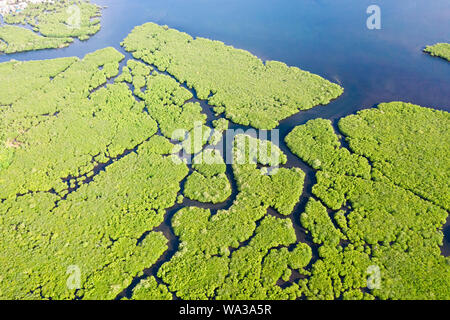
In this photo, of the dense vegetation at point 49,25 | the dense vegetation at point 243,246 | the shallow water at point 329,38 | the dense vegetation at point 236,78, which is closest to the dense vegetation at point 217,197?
the dense vegetation at point 243,246

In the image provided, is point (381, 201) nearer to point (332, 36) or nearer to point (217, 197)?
point (217, 197)

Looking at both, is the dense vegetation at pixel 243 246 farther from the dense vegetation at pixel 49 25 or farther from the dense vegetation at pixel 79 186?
the dense vegetation at pixel 49 25

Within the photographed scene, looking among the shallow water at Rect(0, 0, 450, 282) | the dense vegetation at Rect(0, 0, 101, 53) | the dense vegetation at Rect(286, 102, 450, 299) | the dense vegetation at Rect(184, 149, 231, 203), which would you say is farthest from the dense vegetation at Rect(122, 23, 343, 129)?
the dense vegetation at Rect(0, 0, 101, 53)

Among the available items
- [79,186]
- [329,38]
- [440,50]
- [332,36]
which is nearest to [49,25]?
[79,186]

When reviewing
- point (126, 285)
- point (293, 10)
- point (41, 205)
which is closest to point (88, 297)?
point (126, 285)

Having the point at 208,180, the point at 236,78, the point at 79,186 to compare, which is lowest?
the point at 79,186

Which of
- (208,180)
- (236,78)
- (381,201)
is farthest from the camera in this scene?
(236,78)

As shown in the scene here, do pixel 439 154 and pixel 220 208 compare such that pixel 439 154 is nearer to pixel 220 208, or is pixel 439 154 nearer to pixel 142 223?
pixel 220 208
